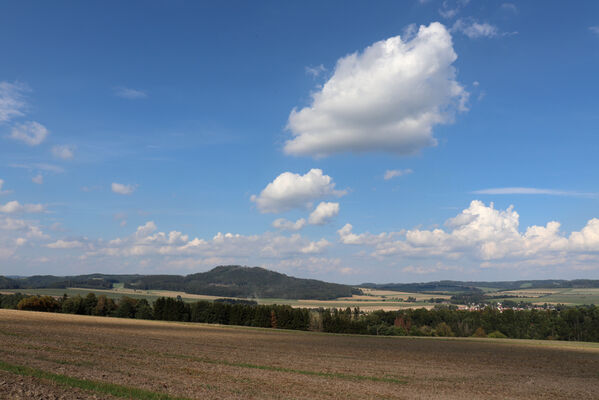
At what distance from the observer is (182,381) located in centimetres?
2138

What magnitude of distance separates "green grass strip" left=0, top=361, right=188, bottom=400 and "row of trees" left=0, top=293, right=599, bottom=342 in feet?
337

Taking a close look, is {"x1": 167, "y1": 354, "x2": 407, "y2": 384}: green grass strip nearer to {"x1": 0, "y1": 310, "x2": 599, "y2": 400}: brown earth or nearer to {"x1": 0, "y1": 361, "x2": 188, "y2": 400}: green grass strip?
{"x1": 0, "y1": 310, "x2": 599, "y2": 400}: brown earth

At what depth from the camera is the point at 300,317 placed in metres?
120

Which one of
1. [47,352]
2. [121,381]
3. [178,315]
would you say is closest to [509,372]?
[121,381]

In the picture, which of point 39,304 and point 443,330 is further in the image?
point 443,330

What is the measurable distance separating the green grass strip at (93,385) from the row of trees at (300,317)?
102812 mm

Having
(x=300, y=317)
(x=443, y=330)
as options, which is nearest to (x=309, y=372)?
(x=300, y=317)

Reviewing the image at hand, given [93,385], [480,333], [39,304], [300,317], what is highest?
[93,385]

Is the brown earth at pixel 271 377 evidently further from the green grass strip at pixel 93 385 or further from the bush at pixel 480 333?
the bush at pixel 480 333

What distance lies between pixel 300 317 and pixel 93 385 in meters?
106

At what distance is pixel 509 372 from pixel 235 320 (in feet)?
305

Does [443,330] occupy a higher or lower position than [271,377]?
lower

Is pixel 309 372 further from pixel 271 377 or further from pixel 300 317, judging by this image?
pixel 300 317

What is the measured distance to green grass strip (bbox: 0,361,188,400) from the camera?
650 inches
